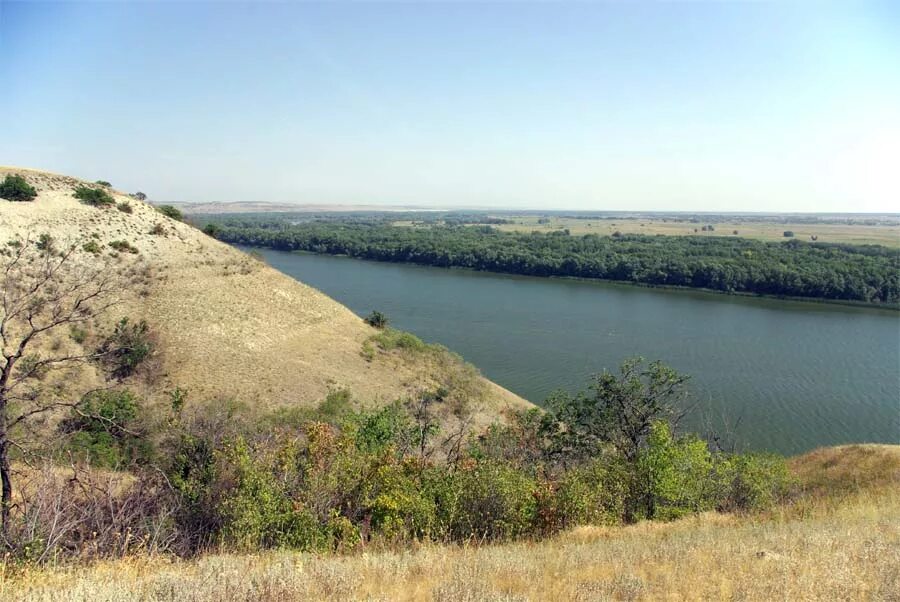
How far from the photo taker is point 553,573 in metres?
5.20

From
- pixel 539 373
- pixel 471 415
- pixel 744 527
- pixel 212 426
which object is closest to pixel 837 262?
pixel 539 373

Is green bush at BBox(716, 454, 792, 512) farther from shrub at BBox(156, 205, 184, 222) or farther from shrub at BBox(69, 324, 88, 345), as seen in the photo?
shrub at BBox(156, 205, 184, 222)

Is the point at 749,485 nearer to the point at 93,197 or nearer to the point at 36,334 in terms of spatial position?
the point at 36,334

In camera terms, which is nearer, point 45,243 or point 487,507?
point 487,507

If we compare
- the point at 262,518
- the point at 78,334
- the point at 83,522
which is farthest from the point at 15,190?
the point at 262,518

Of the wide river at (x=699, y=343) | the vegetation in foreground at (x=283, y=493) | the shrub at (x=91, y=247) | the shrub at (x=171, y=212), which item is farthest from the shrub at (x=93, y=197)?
the vegetation in foreground at (x=283, y=493)

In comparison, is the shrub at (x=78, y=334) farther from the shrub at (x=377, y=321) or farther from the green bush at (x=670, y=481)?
the green bush at (x=670, y=481)

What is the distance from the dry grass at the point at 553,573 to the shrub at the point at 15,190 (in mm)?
31058

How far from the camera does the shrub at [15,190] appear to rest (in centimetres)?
2697

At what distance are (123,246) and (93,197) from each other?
571 cm

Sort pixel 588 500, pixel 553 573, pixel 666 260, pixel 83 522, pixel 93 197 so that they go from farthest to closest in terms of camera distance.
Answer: pixel 666 260 → pixel 93 197 → pixel 588 500 → pixel 83 522 → pixel 553 573

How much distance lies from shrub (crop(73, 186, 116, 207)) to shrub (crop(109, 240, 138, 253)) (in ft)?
15.0

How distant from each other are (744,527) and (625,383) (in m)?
7.99

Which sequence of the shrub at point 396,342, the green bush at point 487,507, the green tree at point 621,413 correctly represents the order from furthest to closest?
1. the shrub at point 396,342
2. the green tree at point 621,413
3. the green bush at point 487,507
